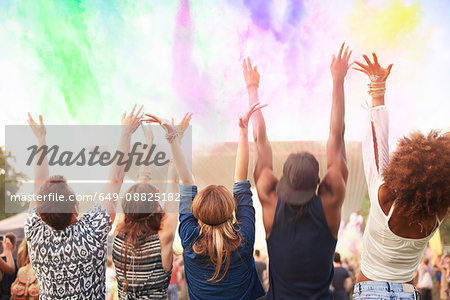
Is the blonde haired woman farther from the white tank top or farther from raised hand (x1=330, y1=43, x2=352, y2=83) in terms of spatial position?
raised hand (x1=330, y1=43, x2=352, y2=83)

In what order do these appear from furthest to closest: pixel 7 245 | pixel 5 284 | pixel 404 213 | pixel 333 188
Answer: pixel 7 245, pixel 5 284, pixel 333 188, pixel 404 213

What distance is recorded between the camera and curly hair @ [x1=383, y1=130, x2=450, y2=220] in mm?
1978

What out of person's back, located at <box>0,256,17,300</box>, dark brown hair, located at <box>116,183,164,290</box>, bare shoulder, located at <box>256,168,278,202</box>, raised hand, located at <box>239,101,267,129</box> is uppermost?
raised hand, located at <box>239,101,267,129</box>

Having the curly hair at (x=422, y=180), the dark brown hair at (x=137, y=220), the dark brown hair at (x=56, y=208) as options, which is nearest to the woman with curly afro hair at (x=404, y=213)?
the curly hair at (x=422, y=180)

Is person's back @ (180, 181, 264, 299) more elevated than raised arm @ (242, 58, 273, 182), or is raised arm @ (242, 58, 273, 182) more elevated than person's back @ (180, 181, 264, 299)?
raised arm @ (242, 58, 273, 182)

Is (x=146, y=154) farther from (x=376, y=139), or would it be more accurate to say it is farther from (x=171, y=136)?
(x=376, y=139)

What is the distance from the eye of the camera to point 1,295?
368cm

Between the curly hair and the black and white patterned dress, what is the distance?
156 centimetres

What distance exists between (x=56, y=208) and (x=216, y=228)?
839mm

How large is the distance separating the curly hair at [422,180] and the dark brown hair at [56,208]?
166 centimetres

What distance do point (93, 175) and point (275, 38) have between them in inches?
79.0

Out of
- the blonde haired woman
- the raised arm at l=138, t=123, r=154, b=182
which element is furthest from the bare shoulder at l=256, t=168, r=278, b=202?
the raised arm at l=138, t=123, r=154, b=182

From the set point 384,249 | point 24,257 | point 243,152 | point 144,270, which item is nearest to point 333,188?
point 384,249

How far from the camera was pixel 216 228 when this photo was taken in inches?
81.1
